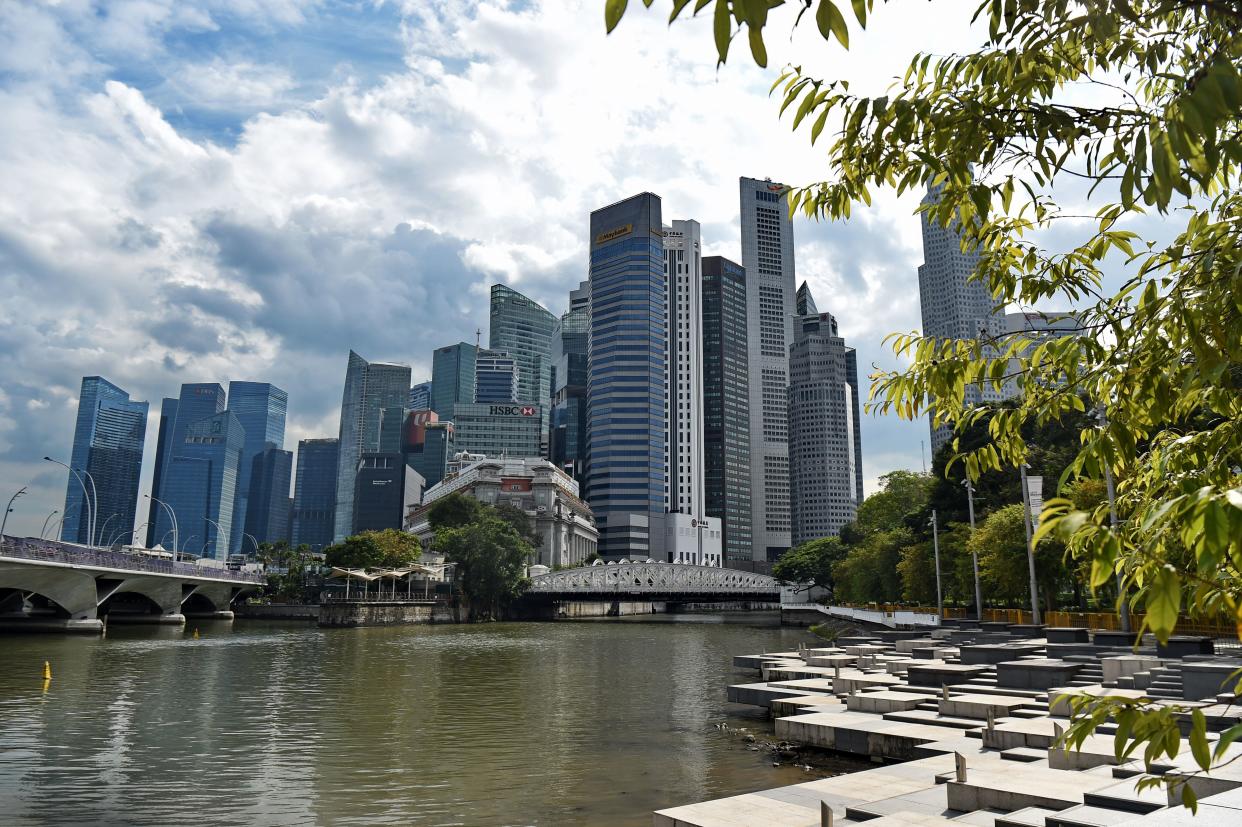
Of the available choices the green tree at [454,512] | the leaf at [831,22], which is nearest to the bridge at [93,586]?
the green tree at [454,512]

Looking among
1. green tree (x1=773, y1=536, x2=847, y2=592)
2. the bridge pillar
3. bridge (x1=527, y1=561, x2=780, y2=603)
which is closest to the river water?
the bridge pillar

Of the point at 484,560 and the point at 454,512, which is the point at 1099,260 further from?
the point at 454,512

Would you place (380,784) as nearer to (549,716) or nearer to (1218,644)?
(549,716)

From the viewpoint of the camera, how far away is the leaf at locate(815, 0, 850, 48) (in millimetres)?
2869

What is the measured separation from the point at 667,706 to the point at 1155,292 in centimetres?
2760

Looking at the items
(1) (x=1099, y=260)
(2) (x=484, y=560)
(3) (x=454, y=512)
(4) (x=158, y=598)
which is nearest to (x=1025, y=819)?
(1) (x=1099, y=260)

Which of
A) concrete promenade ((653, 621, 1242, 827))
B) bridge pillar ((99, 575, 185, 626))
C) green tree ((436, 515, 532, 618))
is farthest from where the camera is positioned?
green tree ((436, 515, 532, 618))

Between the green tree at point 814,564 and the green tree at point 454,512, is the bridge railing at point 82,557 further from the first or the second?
the green tree at point 814,564

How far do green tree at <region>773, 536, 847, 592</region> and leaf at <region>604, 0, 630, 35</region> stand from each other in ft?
384

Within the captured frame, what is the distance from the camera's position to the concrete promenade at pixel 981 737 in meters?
10.3

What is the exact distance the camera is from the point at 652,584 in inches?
5502

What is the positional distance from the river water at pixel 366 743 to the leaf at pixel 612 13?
1501 centimetres

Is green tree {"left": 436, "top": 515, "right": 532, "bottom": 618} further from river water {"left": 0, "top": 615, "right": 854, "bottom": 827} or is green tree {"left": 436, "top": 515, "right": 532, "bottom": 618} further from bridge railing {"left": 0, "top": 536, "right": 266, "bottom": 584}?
river water {"left": 0, "top": 615, "right": 854, "bottom": 827}

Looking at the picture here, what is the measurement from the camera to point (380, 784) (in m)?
18.2
